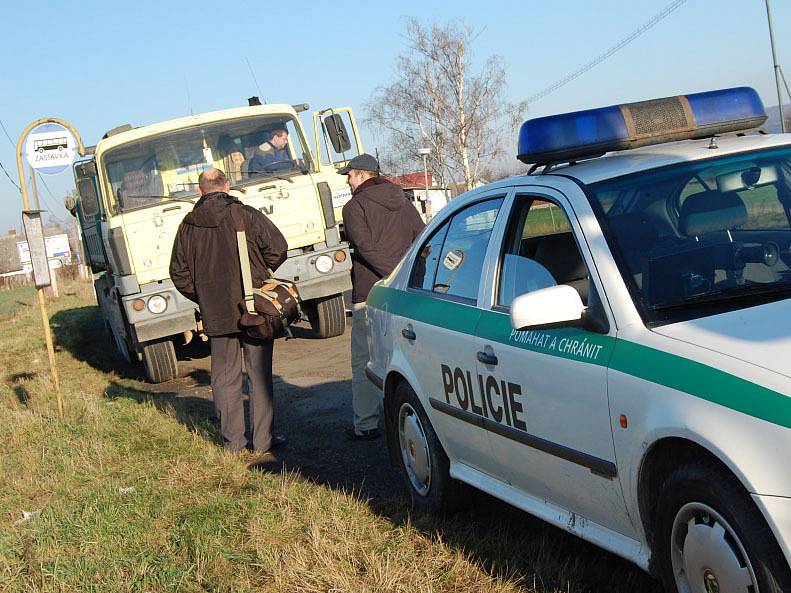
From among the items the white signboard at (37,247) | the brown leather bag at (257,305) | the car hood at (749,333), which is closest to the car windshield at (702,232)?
the car hood at (749,333)

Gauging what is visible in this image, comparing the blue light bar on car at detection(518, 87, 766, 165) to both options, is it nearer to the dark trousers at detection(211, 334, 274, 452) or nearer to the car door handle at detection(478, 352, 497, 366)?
the car door handle at detection(478, 352, 497, 366)

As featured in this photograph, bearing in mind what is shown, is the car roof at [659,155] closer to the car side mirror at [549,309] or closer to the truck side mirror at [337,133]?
the car side mirror at [549,309]

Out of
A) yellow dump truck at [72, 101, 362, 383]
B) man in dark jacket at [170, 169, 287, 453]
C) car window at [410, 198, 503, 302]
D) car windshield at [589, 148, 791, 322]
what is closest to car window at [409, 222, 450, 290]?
car window at [410, 198, 503, 302]

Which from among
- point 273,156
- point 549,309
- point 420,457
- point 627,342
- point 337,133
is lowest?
point 420,457

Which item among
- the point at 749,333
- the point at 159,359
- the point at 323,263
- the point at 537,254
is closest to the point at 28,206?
the point at 159,359

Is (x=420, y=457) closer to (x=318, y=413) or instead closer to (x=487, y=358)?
(x=487, y=358)

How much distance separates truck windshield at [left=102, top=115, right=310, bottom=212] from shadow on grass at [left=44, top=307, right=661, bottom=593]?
2147mm

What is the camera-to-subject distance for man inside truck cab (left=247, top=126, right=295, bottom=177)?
11.7 metres

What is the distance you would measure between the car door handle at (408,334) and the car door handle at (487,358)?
815 mm

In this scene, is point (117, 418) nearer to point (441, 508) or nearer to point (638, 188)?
point (441, 508)

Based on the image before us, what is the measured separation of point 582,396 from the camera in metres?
3.57

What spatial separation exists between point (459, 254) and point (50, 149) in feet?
25.7

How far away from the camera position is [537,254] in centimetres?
434

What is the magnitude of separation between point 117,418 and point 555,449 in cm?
582
